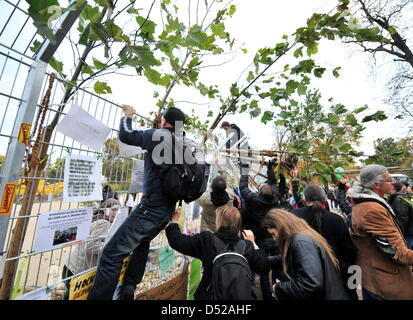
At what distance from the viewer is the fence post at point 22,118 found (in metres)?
1.17

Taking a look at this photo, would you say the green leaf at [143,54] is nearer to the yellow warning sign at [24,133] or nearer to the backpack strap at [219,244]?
the yellow warning sign at [24,133]

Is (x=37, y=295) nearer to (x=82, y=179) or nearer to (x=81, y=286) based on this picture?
(x=81, y=286)

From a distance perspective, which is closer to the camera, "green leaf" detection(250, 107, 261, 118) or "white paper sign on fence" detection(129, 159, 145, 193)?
"white paper sign on fence" detection(129, 159, 145, 193)

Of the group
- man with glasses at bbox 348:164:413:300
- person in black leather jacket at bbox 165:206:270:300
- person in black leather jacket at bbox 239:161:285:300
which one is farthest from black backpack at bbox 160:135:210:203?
man with glasses at bbox 348:164:413:300

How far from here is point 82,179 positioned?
1.55 m

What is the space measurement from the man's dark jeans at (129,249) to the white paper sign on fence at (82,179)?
1.16 feet

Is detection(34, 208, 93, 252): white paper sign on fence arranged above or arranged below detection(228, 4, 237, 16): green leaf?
below

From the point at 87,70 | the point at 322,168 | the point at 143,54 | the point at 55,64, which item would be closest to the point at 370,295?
the point at 322,168

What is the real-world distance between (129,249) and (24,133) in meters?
1.08

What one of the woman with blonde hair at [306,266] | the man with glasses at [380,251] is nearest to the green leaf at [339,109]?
the man with glasses at [380,251]

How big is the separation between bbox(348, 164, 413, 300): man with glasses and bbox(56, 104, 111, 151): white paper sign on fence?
2.60m

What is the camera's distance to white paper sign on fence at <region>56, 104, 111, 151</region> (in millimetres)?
1447

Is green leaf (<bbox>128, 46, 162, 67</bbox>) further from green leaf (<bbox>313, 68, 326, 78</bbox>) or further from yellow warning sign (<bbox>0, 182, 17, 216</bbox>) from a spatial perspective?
green leaf (<bbox>313, 68, 326, 78</bbox>)

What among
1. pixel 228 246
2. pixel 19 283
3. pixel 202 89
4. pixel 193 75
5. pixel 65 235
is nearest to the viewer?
pixel 19 283
